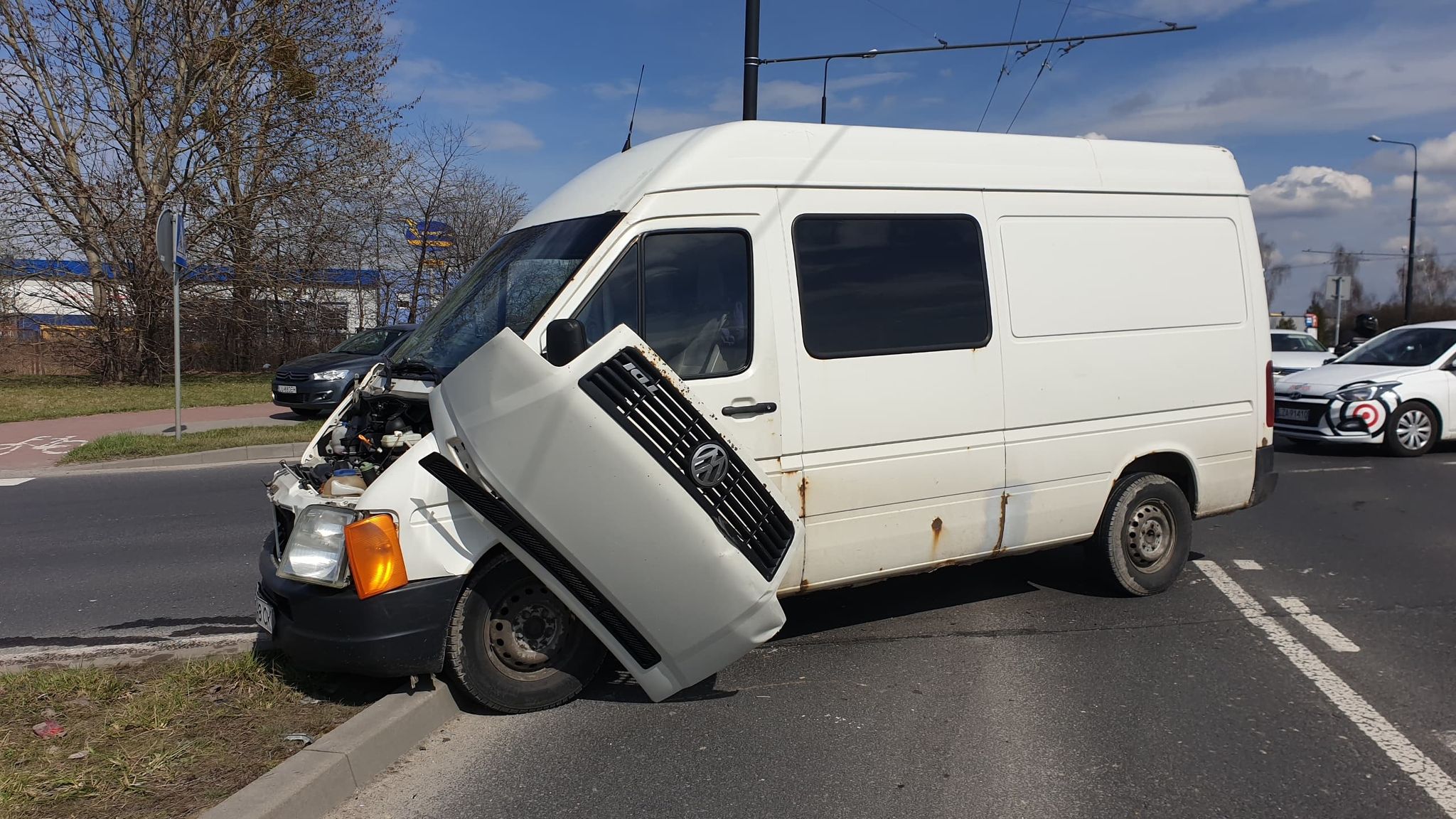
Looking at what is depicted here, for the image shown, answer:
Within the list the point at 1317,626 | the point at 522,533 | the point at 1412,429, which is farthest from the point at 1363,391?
the point at 522,533

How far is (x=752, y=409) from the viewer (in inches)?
173

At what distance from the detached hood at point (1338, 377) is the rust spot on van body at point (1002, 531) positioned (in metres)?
9.01

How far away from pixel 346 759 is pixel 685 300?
220cm

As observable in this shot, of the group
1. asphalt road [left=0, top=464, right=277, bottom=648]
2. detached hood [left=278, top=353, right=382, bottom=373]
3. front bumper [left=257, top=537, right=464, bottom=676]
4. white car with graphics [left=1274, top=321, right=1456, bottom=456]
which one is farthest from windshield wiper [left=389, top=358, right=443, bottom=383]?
detached hood [left=278, top=353, right=382, bottom=373]

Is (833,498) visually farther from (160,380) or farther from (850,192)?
(160,380)

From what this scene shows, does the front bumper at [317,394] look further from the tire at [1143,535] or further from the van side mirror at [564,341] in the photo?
the van side mirror at [564,341]

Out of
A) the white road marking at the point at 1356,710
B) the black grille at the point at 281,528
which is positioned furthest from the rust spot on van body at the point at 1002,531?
the black grille at the point at 281,528

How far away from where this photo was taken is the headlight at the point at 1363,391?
12.0m

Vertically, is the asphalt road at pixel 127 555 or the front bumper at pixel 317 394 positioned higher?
the front bumper at pixel 317 394

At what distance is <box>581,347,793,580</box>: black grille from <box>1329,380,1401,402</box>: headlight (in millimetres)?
10821

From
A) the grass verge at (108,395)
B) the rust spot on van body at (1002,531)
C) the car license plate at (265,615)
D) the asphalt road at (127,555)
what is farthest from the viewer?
A: the grass verge at (108,395)

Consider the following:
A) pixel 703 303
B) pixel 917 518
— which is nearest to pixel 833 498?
pixel 917 518

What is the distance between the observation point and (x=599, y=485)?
371cm

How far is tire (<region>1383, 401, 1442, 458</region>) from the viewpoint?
1206cm
